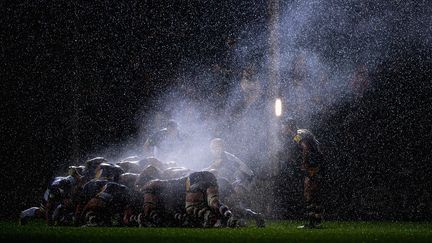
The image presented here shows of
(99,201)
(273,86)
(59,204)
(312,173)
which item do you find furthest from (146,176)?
(273,86)

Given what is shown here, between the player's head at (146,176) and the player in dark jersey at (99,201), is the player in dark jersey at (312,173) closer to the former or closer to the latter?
the player's head at (146,176)

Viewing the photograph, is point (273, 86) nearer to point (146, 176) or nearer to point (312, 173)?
point (312, 173)

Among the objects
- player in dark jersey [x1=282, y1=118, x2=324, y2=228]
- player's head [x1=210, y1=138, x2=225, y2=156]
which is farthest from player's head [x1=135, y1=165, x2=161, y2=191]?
player in dark jersey [x1=282, y1=118, x2=324, y2=228]

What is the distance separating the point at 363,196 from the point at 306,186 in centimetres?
469

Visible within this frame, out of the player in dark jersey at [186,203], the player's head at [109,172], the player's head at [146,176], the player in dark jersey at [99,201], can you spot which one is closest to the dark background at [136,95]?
the player's head at [109,172]

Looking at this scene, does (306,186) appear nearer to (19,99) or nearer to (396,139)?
(396,139)

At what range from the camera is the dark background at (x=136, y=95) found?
13.2 metres

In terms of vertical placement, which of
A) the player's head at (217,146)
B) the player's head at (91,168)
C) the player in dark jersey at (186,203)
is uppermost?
the player's head at (217,146)

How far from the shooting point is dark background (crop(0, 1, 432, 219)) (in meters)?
13.2

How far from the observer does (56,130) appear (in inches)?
574

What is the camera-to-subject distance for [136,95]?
1496cm

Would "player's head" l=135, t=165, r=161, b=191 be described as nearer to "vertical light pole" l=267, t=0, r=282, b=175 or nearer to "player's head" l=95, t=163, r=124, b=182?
"player's head" l=95, t=163, r=124, b=182

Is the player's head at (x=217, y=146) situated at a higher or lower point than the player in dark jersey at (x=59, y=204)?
higher

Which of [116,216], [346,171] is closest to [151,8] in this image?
[346,171]
